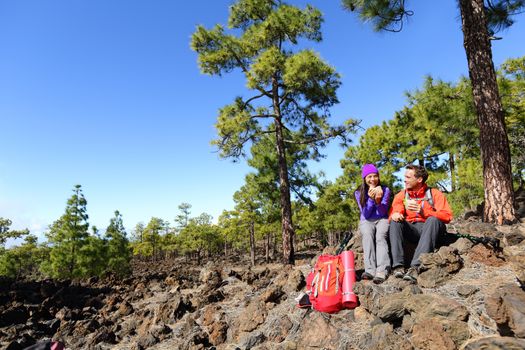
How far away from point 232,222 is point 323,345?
2587 cm

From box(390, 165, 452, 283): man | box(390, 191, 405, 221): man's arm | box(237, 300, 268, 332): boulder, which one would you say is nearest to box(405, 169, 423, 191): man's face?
box(390, 165, 452, 283): man

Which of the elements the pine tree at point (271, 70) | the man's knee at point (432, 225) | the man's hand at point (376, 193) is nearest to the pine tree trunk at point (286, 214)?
the pine tree at point (271, 70)

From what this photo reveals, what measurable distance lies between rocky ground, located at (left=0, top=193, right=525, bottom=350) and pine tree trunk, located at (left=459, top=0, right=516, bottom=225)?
0.50 m

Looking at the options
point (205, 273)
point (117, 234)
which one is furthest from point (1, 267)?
point (205, 273)

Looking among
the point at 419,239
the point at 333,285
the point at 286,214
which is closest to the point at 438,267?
the point at 419,239

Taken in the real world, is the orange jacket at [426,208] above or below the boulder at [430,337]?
above

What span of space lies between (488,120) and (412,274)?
11.2ft

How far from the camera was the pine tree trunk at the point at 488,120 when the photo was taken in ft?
16.1

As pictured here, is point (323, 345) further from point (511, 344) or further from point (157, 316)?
point (157, 316)

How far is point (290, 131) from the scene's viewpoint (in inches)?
479

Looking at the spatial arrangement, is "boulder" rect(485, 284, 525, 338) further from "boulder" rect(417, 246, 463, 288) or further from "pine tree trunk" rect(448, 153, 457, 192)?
"pine tree trunk" rect(448, 153, 457, 192)

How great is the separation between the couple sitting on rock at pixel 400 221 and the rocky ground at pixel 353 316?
0.20 m

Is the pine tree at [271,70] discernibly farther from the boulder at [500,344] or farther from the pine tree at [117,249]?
the pine tree at [117,249]

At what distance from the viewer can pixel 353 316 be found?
3.51m
